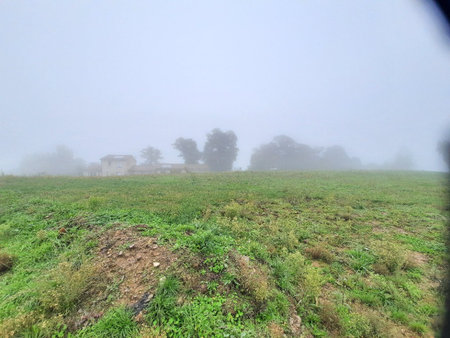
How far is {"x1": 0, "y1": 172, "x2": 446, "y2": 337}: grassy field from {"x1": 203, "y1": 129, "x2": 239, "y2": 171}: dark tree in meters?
65.0

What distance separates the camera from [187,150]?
73.9 m

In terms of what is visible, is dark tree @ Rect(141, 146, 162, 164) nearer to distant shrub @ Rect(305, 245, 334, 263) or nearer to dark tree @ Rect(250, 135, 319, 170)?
dark tree @ Rect(250, 135, 319, 170)

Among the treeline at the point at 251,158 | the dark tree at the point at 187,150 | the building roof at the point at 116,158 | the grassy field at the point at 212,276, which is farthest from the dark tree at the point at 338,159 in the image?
the grassy field at the point at 212,276

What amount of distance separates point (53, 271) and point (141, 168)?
62.4 metres

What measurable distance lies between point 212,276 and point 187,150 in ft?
238

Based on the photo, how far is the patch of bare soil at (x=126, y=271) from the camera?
3006 mm

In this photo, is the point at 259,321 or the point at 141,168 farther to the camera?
the point at 141,168

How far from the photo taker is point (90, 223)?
5.66 meters

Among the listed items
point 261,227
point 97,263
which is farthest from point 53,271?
point 261,227

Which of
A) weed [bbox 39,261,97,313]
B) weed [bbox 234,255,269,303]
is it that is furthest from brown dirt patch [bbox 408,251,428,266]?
weed [bbox 39,261,97,313]

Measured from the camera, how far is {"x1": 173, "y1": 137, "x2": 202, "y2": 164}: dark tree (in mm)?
73625

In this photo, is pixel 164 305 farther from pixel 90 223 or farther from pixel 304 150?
pixel 304 150

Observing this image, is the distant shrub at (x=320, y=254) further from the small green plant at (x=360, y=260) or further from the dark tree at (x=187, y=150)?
the dark tree at (x=187, y=150)

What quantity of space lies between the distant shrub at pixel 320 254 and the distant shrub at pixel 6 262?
7.20 meters
